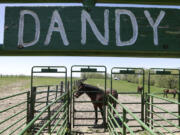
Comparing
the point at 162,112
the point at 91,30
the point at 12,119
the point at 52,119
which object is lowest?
the point at 12,119

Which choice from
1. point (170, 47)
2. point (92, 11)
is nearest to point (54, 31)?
point (92, 11)

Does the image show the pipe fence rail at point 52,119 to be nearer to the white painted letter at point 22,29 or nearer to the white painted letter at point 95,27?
the white painted letter at point 22,29

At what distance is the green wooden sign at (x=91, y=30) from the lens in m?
1.89

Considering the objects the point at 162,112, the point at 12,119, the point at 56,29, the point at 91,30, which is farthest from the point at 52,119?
the point at 12,119

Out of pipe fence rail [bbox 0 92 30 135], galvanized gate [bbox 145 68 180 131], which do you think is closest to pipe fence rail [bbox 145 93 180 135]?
galvanized gate [bbox 145 68 180 131]

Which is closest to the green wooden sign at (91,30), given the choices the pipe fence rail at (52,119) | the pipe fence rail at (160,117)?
the pipe fence rail at (52,119)

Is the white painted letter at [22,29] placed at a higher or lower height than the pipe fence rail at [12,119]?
higher

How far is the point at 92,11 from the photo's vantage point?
1.92m

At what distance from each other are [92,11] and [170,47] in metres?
1.09

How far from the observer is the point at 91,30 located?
1914 mm

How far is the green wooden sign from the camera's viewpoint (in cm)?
189

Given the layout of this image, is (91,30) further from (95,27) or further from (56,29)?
(56,29)

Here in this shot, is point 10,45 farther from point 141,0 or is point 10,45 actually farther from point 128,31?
point 141,0

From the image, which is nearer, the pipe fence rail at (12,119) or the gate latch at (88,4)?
the gate latch at (88,4)
